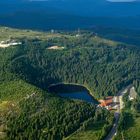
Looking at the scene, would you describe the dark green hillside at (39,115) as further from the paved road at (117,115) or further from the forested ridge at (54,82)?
the paved road at (117,115)

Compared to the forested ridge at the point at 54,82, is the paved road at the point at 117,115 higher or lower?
lower

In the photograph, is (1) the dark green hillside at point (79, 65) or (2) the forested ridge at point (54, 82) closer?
(2) the forested ridge at point (54, 82)

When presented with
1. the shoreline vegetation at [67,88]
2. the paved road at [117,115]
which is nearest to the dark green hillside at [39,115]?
the paved road at [117,115]

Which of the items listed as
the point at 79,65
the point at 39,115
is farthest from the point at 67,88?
the point at 39,115

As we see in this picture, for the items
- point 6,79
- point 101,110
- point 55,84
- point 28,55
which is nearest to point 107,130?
point 101,110

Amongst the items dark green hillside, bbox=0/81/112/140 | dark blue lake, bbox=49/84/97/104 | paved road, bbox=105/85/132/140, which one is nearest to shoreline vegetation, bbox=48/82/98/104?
dark blue lake, bbox=49/84/97/104

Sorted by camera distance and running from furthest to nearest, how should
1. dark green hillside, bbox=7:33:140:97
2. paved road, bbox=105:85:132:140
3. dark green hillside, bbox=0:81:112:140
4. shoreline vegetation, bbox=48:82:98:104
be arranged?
dark green hillside, bbox=7:33:140:97 < shoreline vegetation, bbox=48:82:98:104 < paved road, bbox=105:85:132:140 < dark green hillside, bbox=0:81:112:140

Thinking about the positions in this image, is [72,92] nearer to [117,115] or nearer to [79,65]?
[79,65]

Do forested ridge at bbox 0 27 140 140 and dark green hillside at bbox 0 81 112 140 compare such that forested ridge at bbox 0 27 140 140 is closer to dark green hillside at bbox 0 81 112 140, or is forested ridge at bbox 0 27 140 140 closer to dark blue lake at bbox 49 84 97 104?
dark green hillside at bbox 0 81 112 140

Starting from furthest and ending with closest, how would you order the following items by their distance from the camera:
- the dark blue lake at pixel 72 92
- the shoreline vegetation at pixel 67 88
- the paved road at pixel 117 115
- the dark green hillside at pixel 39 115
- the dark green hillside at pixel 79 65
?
the dark green hillside at pixel 79 65
the shoreline vegetation at pixel 67 88
the dark blue lake at pixel 72 92
the paved road at pixel 117 115
the dark green hillside at pixel 39 115
